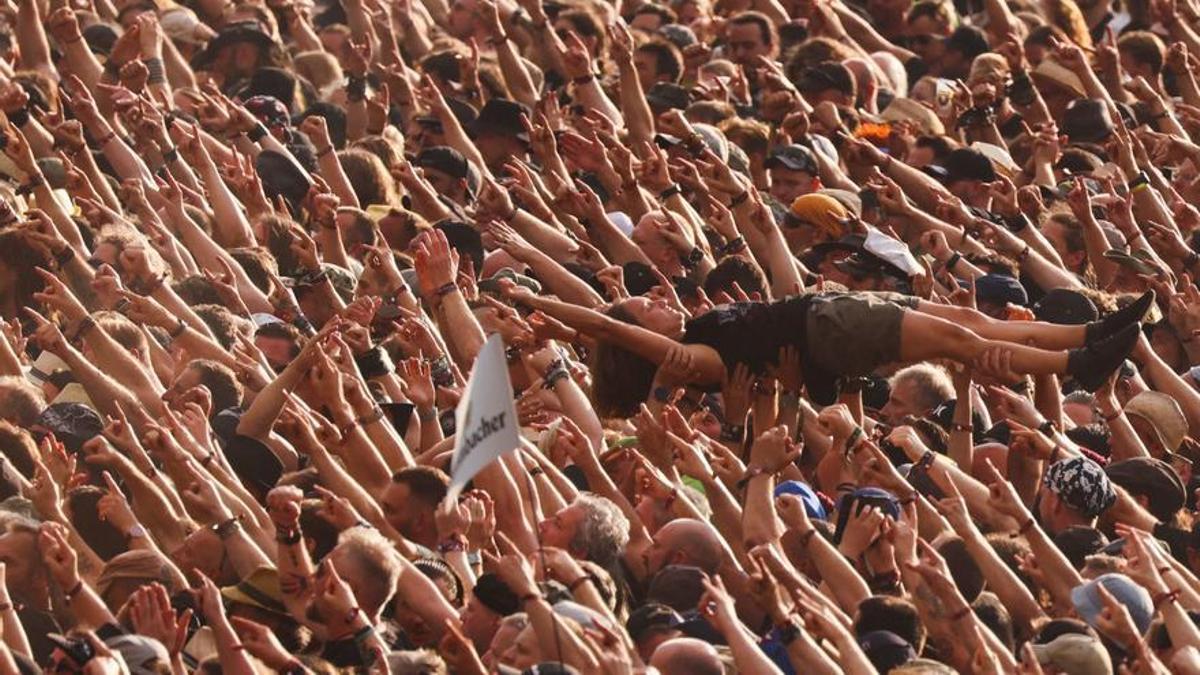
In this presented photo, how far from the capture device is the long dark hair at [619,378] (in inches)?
469

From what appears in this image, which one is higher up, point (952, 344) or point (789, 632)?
point (789, 632)

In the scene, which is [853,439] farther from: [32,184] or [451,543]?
[32,184]

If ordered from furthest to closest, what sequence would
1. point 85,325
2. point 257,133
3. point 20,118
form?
point 257,133
point 20,118
point 85,325

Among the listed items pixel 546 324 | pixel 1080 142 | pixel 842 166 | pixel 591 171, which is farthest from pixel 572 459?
pixel 1080 142

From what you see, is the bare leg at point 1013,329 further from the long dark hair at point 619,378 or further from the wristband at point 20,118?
the wristband at point 20,118

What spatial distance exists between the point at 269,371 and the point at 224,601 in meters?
2.72

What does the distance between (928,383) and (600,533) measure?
9.80ft

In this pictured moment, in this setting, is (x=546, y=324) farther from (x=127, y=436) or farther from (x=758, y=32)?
(x=758, y=32)

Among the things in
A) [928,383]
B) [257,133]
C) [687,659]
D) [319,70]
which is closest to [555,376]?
[928,383]

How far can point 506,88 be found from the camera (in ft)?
56.1

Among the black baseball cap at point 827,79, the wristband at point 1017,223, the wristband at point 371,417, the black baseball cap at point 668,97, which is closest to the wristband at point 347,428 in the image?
the wristband at point 371,417

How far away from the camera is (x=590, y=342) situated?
1230 cm

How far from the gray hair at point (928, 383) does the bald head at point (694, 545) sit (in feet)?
8.62

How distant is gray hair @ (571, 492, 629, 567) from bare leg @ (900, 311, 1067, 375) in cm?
177
